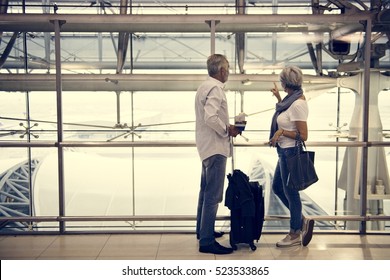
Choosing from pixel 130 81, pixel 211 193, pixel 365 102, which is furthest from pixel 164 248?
pixel 130 81

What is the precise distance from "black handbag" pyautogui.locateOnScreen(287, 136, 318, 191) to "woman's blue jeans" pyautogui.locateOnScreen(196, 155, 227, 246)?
339 mm

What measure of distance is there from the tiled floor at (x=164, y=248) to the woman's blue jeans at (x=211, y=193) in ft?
0.37

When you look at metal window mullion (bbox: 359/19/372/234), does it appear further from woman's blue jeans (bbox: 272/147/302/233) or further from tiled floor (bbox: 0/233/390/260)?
woman's blue jeans (bbox: 272/147/302/233)

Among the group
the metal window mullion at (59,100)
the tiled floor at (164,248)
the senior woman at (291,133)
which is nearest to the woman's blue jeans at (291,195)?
the senior woman at (291,133)

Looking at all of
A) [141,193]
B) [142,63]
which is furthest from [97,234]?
[141,193]

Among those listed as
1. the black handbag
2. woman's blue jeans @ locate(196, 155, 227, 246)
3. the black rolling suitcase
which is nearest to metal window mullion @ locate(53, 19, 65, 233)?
woman's blue jeans @ locate(196, 155, 227, 246)

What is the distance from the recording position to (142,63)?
837cm

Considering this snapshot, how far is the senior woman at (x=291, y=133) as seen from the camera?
94.0 inches

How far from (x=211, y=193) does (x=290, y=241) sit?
529mm

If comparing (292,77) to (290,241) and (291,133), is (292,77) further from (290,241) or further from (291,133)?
(290,241)

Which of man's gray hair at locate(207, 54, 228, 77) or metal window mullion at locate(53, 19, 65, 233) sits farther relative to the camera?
metal window mullion at locate(53, 19, 65, 233)

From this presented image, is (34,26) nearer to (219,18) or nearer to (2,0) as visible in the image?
(2,0)

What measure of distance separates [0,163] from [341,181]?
7566 mm

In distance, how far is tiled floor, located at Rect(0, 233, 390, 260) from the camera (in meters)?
2.45
